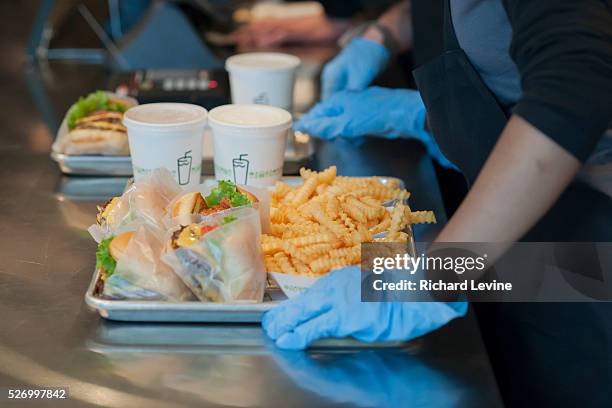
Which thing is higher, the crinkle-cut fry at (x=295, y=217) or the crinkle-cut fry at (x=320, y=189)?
the crinkle-cut fry at (x=295, y=217)

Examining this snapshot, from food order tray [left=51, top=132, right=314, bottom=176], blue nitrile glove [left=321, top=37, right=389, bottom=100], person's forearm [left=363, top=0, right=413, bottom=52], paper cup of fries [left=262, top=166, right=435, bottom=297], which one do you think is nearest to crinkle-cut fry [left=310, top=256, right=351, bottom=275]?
paper cup of fries [left=262, top=166, right=435, bottom=297]

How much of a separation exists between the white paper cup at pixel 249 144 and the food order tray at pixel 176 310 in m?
0.46

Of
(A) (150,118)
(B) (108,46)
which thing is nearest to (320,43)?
(B) (108,46)

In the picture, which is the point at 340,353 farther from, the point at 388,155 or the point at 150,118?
the point at 388,155

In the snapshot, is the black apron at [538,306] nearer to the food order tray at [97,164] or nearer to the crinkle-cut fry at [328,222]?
the crinkle-cut fry at [328,222]

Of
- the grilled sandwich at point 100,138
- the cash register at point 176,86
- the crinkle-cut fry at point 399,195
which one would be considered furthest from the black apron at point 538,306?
the cash register at point 176,86

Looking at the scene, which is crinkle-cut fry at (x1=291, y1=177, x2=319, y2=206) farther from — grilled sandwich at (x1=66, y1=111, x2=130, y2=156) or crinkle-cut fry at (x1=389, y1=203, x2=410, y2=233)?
grilled sandwich at (x1=66, y1=111, x2=130, y2=156)

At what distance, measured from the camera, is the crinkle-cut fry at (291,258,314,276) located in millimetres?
1297

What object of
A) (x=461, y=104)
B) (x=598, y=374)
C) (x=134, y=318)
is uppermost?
(x=461, y=104)

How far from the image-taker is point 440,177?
7.80 ft

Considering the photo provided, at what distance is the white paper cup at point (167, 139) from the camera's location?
1642mm

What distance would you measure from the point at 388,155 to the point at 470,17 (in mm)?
642

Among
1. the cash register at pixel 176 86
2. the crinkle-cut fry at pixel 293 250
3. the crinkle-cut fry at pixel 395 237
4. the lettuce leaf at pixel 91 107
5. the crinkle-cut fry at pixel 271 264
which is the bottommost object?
the cash register at pixel 176 86

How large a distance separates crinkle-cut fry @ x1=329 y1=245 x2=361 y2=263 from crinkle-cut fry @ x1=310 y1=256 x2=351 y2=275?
0.03ft
